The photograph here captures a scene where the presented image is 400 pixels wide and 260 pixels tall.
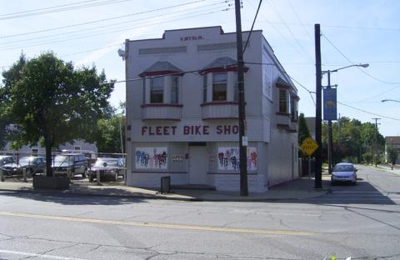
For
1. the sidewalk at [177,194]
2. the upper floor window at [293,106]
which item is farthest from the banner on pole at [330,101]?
the sidewalk at [177,194]

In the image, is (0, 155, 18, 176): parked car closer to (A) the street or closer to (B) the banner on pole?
(A) the street

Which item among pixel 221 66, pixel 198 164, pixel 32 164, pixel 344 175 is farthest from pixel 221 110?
pixel 32 164

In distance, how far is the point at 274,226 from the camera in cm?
1189

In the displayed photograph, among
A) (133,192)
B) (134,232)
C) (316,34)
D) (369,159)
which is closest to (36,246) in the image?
(134,232)

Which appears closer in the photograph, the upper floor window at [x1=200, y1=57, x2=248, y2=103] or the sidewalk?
the sidewalk

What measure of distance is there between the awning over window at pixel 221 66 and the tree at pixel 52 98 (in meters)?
5.35

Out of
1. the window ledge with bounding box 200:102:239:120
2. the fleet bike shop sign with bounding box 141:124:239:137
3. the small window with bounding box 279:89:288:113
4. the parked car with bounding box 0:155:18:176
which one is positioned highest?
the small window with bounding box 279:89:288:113

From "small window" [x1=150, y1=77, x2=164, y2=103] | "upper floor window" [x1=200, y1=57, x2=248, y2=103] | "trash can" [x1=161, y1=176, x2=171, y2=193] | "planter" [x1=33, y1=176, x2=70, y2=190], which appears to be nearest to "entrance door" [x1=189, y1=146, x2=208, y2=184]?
"upper floor window" [x1=200, y1=57, x2=248, y2=103]

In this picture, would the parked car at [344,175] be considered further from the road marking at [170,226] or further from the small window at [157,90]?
the road marking at [170,226]

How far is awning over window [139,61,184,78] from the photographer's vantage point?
1026 inches

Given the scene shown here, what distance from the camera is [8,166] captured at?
110 ft

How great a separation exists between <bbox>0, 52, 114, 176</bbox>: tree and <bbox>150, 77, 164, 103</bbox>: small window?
2.21m

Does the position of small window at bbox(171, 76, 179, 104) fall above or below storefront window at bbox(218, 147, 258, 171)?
above

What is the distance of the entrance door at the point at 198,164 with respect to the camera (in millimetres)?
26578
